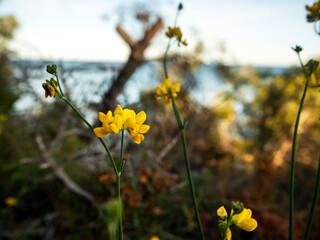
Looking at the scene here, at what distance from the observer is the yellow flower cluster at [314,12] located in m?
0.75

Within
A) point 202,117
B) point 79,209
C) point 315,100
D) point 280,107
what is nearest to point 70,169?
point 79,209

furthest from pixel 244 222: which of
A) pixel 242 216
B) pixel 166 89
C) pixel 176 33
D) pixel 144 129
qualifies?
pixel 176 33

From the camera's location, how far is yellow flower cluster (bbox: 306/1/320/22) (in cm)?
75

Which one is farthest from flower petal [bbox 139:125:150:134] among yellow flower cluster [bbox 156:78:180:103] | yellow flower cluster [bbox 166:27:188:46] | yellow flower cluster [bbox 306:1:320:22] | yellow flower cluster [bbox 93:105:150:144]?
yellow flower cluster [bbox 306:1:320:22]

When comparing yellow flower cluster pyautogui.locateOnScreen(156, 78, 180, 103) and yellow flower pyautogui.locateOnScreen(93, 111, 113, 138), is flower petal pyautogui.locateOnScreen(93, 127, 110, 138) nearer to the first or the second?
yellow flower pyautogui.locateOnScreen(93, 111, 113, 138)

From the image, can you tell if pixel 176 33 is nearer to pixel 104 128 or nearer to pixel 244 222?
pixel 104 128

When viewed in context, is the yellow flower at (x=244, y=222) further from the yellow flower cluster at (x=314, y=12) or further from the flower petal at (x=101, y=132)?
the yellow flower cluster at (x=314, y=12)

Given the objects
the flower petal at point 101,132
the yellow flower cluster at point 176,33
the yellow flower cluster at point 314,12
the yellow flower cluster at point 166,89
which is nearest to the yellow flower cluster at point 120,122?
the flower petal at point 101,132

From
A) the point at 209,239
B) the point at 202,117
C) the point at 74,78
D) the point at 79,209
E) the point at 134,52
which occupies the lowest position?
the point at 209,239

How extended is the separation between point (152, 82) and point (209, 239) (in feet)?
5.06

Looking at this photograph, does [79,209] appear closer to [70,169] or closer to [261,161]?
[70,169]

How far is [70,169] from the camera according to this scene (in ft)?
8.05

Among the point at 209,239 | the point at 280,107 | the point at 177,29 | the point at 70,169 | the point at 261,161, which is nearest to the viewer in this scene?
the point at 177,29

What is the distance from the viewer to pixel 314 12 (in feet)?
2.51
